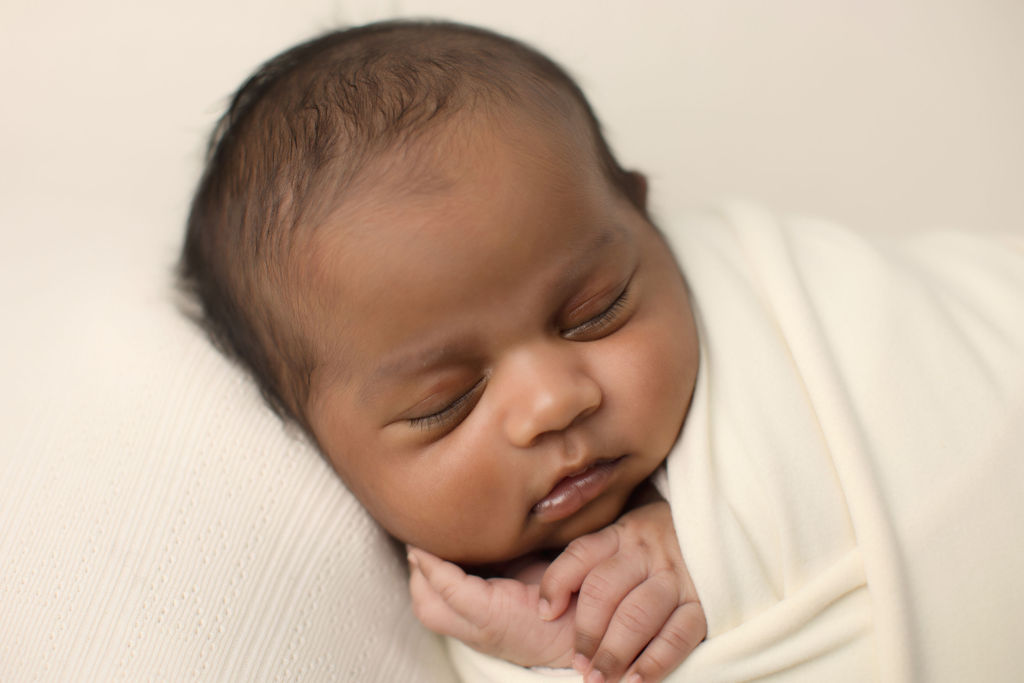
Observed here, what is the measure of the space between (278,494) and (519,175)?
50cm

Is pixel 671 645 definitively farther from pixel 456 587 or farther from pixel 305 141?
pixel 305 141

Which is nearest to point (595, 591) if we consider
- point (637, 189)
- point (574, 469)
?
point (574, 469)

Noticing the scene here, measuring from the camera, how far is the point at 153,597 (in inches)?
35.9

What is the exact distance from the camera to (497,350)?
91 cm

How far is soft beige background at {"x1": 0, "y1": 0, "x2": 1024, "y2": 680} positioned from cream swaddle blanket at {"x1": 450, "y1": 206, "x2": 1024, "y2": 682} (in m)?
0.29

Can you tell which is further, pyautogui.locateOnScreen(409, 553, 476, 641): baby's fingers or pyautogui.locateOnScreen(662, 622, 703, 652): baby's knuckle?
pyautogui.locateOnScreen(409, 553, 476, 641): baby's fingers

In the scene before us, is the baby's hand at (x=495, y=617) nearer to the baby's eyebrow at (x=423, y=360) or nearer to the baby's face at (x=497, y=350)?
the baby's face at (x=497, y=350)

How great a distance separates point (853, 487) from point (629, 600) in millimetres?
276

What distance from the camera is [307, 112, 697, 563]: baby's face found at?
0.88m

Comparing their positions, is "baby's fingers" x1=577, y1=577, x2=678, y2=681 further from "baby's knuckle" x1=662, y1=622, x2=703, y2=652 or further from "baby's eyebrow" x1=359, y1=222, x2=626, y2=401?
"baby's eyebrow" x1=359, y1=222, x2=626, y2=401

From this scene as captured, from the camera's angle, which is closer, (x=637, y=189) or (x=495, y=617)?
(x=495, y=617)

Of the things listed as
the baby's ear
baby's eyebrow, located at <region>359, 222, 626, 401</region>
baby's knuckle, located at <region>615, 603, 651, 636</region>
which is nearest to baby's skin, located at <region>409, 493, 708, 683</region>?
baby's knuckle, located at <region>615, 603, 651, 636</region>

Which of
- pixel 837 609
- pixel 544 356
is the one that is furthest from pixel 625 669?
pixel 544 356

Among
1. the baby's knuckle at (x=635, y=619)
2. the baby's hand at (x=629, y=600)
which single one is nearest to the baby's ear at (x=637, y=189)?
the baby's hand at (x=629, y=600)
